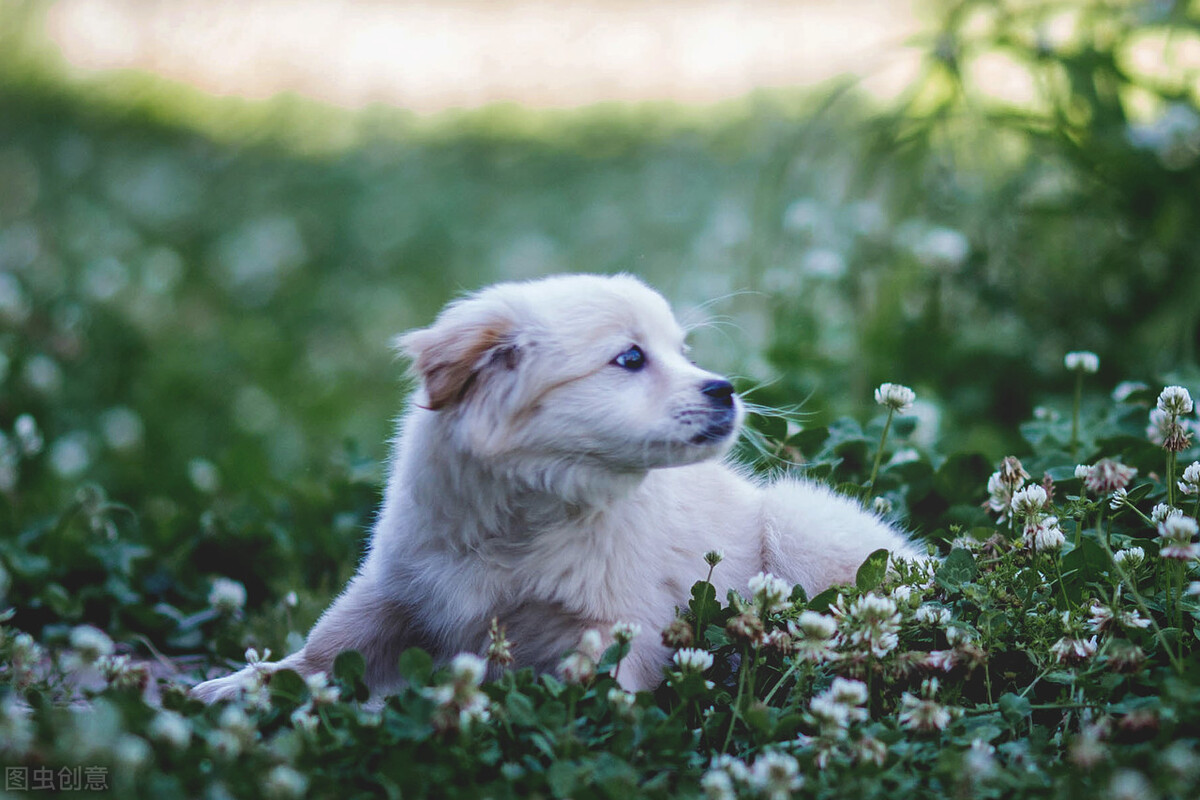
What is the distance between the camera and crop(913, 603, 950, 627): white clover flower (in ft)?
7.95

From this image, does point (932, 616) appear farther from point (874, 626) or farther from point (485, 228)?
point (485, 228)

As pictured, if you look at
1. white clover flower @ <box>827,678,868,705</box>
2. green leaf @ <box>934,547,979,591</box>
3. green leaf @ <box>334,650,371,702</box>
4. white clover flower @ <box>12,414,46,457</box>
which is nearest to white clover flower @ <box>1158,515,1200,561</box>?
green leaf @ <box>934,547,979,591</box>

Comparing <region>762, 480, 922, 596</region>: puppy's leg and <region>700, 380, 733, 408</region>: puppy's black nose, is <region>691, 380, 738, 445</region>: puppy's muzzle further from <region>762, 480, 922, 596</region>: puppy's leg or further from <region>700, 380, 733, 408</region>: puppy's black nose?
<region>762, 480, 922, 596</region>: puppy's leg

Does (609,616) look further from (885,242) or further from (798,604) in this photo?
(885,242)

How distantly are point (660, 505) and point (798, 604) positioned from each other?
411 millimetres

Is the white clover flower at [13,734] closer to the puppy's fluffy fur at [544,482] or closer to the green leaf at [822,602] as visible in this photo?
the puppy's fluffy fur at [544,482]

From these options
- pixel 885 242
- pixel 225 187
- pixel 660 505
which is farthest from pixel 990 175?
pixel 225 187

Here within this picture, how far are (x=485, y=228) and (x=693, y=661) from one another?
6488 millimetres

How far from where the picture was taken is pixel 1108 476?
2404 millimetres

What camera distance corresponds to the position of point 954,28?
4.77 m

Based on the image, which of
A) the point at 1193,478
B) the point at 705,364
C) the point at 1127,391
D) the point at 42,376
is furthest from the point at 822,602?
the point at 42,376

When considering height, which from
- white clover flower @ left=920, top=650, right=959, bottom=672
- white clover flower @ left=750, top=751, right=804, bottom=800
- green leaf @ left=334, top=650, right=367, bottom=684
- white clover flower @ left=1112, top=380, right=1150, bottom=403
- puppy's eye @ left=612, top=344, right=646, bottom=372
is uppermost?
puppy's eye @ left=612, top=344, right=646, bottom=372

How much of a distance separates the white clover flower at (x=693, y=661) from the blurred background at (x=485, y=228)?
111 centimetres

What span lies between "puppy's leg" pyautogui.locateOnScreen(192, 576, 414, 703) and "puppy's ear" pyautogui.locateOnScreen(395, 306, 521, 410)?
566 mm
